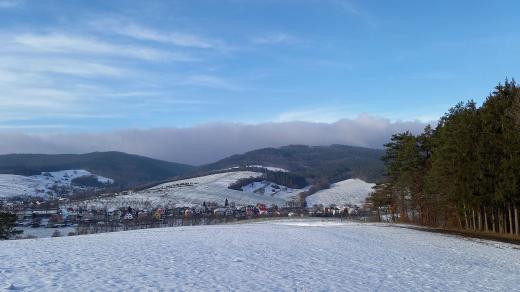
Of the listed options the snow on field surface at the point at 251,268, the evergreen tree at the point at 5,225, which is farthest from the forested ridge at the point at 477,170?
the evergreen tree at the point at 5,225

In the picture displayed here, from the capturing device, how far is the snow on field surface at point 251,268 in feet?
44.7

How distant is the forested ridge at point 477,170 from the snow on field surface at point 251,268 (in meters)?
12.7

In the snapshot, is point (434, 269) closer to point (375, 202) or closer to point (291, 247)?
point (291, 247)

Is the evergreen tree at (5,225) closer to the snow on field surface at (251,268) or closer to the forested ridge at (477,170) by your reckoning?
the snow on field surface at (251,268)

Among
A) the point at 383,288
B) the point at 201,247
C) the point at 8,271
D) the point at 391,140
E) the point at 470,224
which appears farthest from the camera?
the point at 391,140

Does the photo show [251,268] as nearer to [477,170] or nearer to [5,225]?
[477,170]

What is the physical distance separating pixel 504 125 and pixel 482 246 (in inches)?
469

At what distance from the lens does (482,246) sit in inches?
1217

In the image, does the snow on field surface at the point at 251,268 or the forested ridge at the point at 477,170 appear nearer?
the snow on field surface at the point at 251,268

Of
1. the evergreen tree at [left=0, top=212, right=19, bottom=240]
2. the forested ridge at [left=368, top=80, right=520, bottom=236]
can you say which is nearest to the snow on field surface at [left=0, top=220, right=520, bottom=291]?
the forested ridge at [left=368, top=80, right=520, bottom=236]

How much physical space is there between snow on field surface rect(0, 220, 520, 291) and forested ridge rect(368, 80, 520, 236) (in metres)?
12.7

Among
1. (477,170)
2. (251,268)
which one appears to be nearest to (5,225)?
(251,268)

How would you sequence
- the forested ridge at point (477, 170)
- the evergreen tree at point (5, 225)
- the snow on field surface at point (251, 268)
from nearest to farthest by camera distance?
the snow on field surface at point (251, 268) → the forested ridge at point (477, 170) → the evergreen tree at point (5, 225)

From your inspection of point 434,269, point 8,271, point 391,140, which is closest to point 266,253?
point 434,269
